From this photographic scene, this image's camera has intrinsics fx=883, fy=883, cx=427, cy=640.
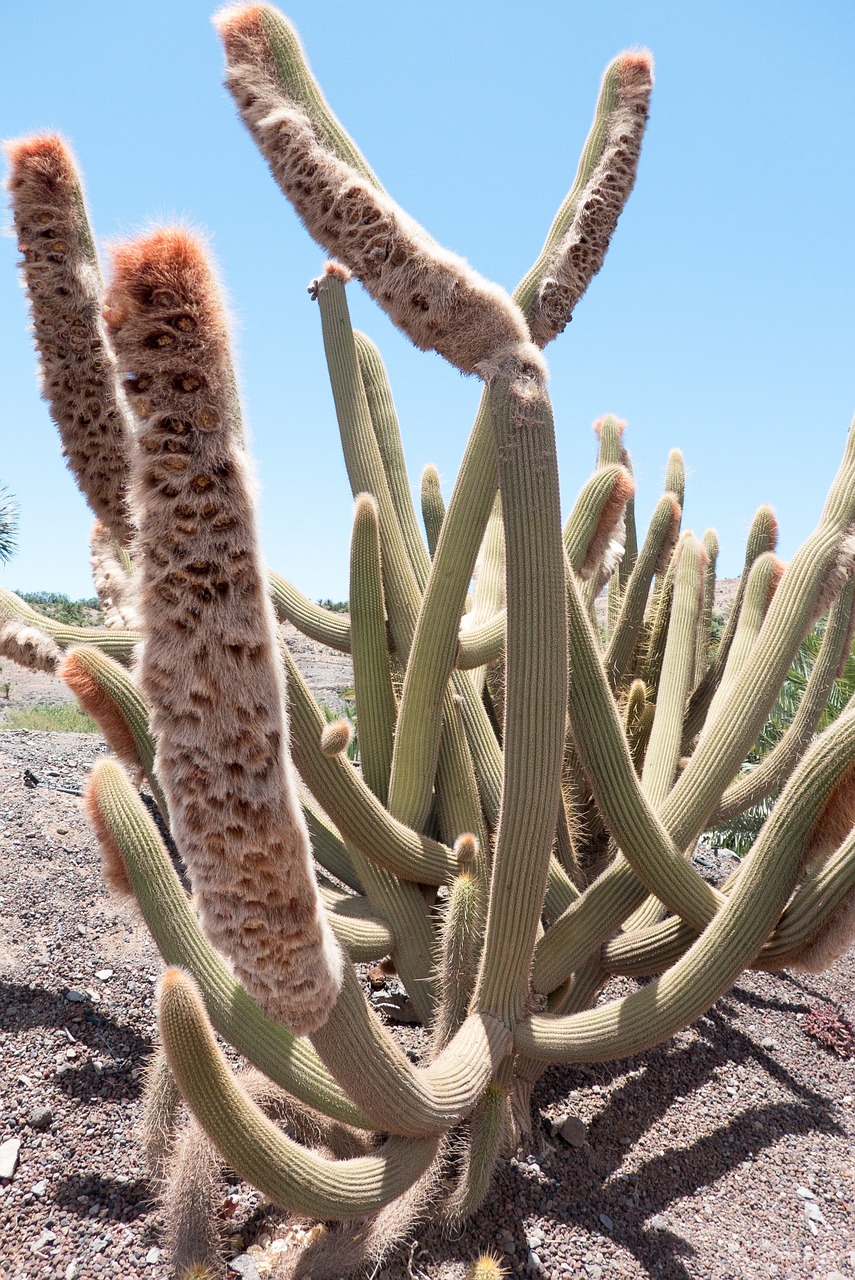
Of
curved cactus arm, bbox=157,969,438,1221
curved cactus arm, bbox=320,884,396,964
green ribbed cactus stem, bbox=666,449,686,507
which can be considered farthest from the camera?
green ribbed cactus stem, bbox=666,449,686,507

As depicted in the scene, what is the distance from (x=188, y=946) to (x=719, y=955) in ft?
5.98

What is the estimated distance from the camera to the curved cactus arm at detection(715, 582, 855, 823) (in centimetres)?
478

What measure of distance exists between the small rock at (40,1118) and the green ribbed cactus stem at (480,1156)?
1603 mm

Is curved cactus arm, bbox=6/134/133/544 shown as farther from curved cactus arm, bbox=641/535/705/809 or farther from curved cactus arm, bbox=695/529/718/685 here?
curved cactus arm, bbox=695/529/718/685

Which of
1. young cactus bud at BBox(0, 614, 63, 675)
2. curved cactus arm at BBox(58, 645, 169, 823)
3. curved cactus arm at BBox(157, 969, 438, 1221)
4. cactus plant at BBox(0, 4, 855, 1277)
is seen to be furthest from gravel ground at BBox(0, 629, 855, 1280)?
curved cactus arm at BBox(58, 645, 169, 823)

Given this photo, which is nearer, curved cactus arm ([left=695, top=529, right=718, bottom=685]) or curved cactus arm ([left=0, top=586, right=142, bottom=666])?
curved cactus arm ([left=0, top=586, right=142, bottom=666])

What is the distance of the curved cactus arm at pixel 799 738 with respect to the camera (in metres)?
4.78

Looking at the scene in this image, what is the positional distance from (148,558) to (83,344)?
52.2 inches

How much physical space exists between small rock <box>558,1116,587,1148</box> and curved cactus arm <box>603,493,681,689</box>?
2.55 metres

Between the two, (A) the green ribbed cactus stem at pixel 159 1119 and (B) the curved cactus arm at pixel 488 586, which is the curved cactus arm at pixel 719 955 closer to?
(A) the green ribbed cactus stem at pixel 159 1119

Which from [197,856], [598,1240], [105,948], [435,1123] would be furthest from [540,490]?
[105,948]

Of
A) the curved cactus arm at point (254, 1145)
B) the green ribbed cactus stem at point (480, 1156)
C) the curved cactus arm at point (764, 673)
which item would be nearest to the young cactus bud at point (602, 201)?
the curved cactus arm at point (764, 673)

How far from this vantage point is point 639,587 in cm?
546

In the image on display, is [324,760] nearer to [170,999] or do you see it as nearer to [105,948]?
[170,999]
